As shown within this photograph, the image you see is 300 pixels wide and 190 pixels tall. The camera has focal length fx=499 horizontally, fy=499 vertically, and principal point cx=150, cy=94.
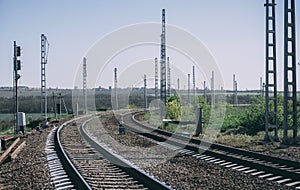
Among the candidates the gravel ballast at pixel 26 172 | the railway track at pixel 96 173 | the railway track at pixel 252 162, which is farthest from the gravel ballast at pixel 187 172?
the gravel ballast at pixel 26 172

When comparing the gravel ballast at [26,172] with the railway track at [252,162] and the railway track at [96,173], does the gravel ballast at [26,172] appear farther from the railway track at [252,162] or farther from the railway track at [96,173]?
the railway track at [252,162]

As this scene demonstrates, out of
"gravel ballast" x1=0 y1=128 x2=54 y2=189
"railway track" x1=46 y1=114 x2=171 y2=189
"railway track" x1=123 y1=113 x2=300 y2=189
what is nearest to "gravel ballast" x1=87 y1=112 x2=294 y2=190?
"railway track" x1=123 y1=113 x2=300 y2=189

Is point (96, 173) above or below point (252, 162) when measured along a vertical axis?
below

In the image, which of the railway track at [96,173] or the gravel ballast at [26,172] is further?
the gravel ballast at [26,172]

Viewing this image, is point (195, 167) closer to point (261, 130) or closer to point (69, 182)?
point (69, 182)

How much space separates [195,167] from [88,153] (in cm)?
557

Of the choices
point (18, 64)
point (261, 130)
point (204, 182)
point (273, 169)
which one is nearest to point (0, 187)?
point (204, 182)

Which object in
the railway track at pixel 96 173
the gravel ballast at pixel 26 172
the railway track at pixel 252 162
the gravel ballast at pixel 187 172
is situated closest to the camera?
the railway track at pixel 96 173

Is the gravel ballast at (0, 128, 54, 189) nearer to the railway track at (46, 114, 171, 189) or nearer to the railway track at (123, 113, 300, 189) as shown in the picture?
the railway track at (46, 114, 171, 189)

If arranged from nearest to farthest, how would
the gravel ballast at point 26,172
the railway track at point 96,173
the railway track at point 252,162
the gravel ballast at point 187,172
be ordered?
the railway track at point 96,173, the gravel ballast at point 187,172, the gravel ballast at point 26,172, the railway track at point 252,162

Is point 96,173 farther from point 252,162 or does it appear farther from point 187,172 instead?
point 252,162

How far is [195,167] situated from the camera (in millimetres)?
14305

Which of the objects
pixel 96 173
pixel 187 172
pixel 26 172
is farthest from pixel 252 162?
pixel 26 172

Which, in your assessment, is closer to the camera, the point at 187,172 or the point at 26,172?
the point at 187,172
